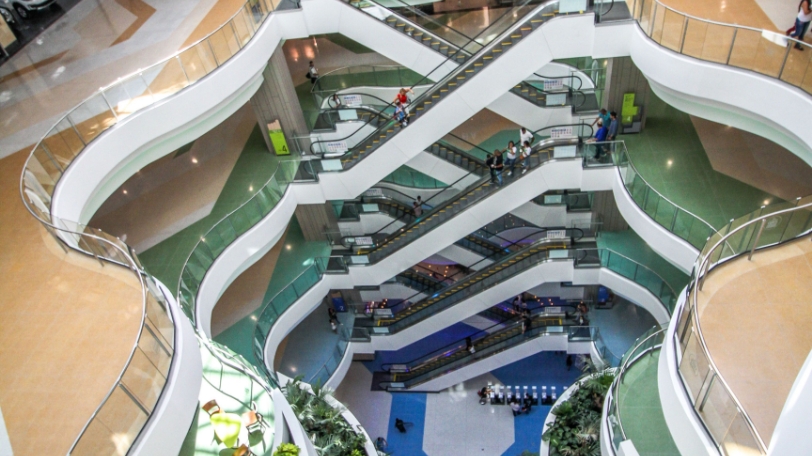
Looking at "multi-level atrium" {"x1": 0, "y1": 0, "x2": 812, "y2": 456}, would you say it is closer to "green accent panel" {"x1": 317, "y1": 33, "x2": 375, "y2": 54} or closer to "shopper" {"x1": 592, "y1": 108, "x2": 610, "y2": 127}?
"green accent panel" {"x1": 317, "y1": 33, "x2": 375, "y2": 54}

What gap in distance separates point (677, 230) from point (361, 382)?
38.4 ft

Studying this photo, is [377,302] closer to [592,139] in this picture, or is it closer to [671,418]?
[592,139]

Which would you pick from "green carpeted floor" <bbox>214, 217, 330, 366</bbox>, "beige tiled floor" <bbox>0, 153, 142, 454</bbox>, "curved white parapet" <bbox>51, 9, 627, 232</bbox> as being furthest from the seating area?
"green carpeted floor" <bbox>214, 217, 330, 366</bbox>

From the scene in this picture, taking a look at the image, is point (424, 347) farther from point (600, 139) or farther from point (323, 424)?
point (600, 139)

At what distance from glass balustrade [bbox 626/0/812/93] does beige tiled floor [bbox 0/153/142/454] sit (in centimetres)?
1021

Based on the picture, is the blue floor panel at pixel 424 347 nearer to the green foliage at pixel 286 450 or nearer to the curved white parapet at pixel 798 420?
the green foliage at pixel 286 450

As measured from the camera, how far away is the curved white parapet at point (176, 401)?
6.21 m

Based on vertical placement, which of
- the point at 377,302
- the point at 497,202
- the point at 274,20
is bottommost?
the point at 377,302

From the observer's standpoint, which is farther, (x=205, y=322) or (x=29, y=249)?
(x=205, y=322)

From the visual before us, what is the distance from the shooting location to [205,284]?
11.7 meters

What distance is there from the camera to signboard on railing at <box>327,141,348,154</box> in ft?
47.7

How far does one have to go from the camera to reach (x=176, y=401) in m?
6.69

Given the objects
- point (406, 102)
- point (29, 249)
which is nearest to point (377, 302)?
point (406, 102)

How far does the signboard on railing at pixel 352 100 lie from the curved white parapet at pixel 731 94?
7.64 metres
